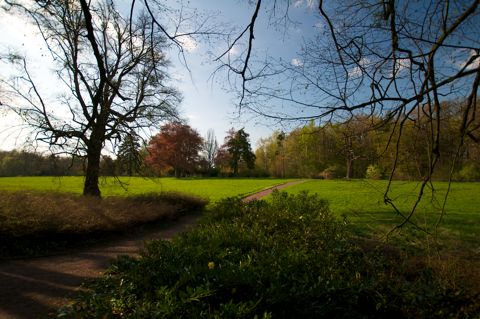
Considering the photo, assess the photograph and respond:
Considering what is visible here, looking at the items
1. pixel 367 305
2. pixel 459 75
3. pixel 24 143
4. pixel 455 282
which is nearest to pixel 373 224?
pixel 455 282

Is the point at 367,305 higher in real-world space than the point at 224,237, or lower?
lower

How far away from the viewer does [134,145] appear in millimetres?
11664

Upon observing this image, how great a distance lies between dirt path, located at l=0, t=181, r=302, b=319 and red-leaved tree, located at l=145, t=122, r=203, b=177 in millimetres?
44702

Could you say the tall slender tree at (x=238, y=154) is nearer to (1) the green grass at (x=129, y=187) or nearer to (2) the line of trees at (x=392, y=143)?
(1) the green grass at (x=129, y=187)

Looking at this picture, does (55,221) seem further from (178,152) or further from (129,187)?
(178,152)

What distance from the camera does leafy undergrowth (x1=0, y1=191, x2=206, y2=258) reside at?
7758 millimetres

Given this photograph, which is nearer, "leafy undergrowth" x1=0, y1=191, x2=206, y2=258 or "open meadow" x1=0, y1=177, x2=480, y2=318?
"open meadow" x1=0, y1=177, x2=480, y2=318

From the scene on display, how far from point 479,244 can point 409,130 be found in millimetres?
7388

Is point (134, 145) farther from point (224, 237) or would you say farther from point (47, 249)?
point (224, 237)

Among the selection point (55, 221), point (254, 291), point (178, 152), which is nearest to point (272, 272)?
point (254, 291)

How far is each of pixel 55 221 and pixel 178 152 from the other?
47693 mm

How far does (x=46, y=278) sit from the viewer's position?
614 centimetres

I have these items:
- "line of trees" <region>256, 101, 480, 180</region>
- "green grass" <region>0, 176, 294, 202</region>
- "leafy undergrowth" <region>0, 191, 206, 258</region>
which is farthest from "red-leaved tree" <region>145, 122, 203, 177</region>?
"line of trees" <region>256, 101, 480, 180</region>

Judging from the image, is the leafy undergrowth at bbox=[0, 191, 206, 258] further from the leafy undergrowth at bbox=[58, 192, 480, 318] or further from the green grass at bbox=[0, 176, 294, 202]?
the leafy undergrowth at bbox=[58, 192, 480, 318]
